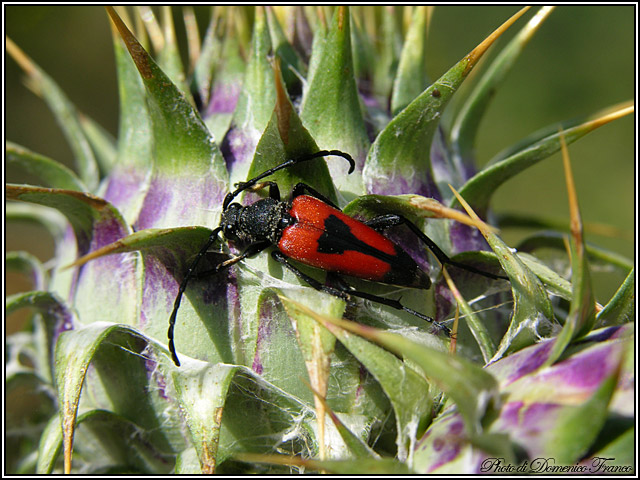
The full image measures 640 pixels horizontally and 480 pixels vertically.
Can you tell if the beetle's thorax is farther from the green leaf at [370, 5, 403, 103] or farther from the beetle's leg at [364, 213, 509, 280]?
the green leaf at [370, 5, 403, 103]

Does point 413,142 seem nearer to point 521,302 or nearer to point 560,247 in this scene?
point 521,302

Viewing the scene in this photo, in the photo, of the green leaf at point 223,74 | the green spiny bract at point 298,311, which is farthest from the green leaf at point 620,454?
the green leaf at point 223,74

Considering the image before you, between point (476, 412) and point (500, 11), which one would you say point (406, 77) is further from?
point (500, 11)

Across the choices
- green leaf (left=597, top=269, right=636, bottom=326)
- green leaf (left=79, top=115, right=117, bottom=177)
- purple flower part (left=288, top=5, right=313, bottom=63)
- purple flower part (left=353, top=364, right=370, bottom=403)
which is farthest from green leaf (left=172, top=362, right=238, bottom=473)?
green leaf (left=79, top=115, right=117, bottom=177)

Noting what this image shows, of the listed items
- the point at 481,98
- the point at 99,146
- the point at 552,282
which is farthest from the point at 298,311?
the point at 99,146

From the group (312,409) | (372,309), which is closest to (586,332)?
(372,309)

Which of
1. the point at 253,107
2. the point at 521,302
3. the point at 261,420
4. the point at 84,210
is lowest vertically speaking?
the point at 261,420
